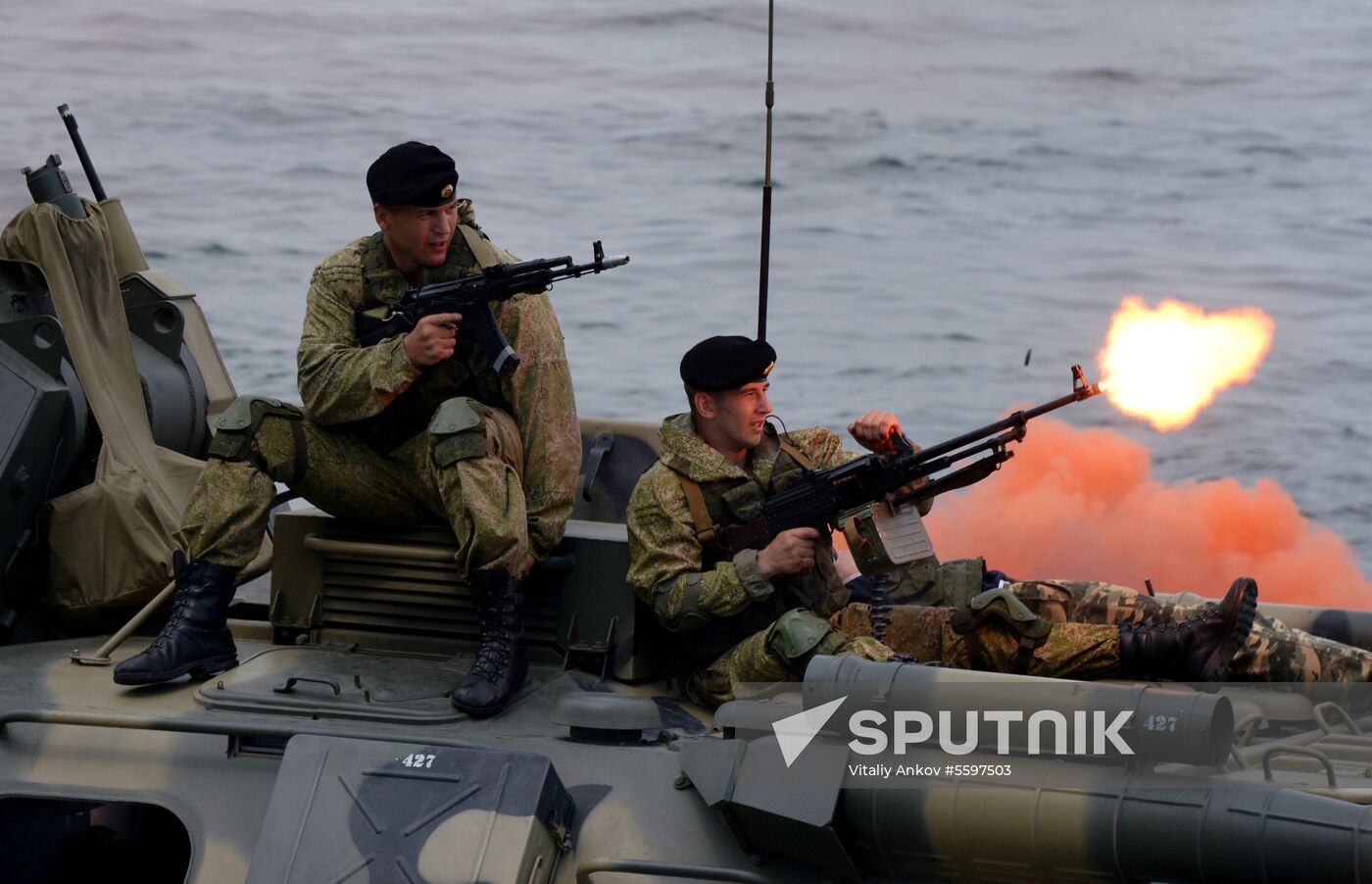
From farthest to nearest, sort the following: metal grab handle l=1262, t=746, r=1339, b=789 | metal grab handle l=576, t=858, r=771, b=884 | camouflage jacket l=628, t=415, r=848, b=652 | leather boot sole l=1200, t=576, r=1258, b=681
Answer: camouflage jacket l=628, t=415, r=848, b=652, leather boot sole l=1200, t=576, r=1258, b=681, metal grab handle l=576, t=858, r=771, b=884, metal grab handle l=1262, t=746, r=1339, b=789

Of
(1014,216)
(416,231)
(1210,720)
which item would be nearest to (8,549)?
(416,231)

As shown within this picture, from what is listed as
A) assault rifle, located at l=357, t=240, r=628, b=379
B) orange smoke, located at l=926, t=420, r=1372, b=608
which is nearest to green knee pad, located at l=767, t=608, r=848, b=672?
assault rifle, located at l=357, t=240, r=628, b=379

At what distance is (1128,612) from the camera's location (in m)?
6.13

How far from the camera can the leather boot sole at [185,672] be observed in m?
5.89

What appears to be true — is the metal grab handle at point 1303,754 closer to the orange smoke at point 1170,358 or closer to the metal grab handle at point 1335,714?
the metal grab handle at point 1335,714

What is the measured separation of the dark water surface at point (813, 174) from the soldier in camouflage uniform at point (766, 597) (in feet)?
22.0

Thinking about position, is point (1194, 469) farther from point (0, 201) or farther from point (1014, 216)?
point (0, 201)

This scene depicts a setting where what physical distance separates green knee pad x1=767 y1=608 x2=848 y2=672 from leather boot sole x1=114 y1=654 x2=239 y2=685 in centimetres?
158

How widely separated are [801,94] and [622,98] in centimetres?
121

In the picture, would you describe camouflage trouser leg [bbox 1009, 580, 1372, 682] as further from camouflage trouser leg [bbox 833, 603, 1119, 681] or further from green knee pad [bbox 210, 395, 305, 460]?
green knee pad [bbox 210, 395, 305, 460]

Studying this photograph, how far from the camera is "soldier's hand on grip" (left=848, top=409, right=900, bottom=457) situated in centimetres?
608

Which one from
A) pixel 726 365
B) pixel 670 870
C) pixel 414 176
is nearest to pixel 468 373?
pixel 414 176

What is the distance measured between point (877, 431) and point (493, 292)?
46.2 inches

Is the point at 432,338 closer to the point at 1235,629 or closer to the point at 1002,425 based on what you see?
the point at 1002,425
